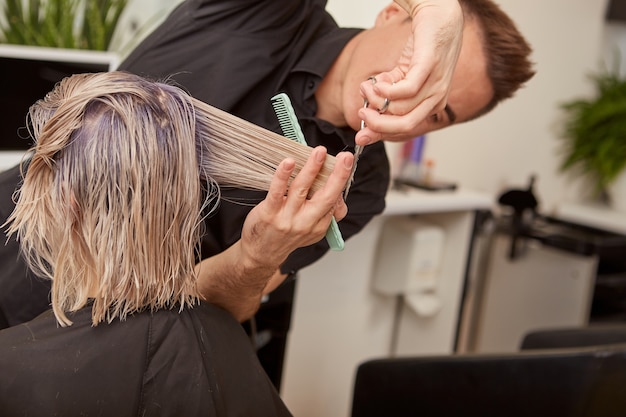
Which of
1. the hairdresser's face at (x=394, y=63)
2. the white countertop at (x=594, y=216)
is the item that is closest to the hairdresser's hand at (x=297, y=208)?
the hairdresser's face at (x=394, y=63)

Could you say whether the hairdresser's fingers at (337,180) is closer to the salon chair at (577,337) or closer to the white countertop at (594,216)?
the salon chair at (577,337)

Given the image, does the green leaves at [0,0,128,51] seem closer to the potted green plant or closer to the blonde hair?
the blonde hair

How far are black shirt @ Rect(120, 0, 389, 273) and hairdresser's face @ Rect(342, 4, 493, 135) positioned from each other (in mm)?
47

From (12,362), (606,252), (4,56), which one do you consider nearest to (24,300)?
(12,362)

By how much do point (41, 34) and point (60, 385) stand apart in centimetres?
137

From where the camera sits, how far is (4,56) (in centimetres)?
174

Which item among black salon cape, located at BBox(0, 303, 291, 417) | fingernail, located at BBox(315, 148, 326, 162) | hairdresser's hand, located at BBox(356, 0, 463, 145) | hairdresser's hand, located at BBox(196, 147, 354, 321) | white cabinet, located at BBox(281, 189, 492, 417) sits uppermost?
hairdresser's hand, located at BBox(356, 0, 463, 145)

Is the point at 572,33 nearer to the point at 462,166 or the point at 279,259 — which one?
the point at 462,166

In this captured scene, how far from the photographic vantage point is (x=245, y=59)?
48.8 inches

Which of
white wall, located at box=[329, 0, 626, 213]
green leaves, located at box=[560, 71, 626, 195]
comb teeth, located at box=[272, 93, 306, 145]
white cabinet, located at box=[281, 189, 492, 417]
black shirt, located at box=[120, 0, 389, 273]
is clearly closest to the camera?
comb teeth, located at box=[272, 93, 306, 145]

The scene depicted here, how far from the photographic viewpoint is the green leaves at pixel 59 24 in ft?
6.77

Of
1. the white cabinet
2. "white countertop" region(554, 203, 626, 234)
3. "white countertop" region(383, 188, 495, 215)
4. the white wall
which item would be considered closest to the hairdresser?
"white countertop" region(383, 188, 495, 215)

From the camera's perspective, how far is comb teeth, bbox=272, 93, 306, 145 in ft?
3.37

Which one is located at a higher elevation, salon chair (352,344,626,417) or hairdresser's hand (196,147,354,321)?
hairdresser's hand (196,147,354,321)
